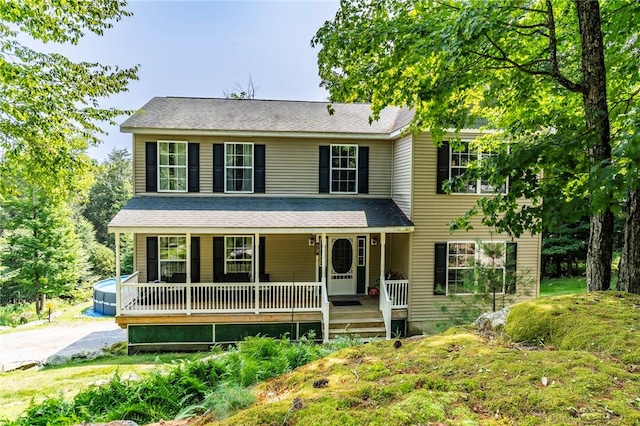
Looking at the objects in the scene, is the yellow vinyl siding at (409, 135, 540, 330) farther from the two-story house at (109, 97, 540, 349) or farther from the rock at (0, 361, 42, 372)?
the rock at (0, 361, 42, 372)

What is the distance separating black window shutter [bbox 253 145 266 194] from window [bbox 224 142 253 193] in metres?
0.13

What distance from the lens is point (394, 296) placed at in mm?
10680

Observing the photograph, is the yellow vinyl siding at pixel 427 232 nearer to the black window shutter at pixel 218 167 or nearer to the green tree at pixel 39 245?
the black window shutter at pixel 218 167

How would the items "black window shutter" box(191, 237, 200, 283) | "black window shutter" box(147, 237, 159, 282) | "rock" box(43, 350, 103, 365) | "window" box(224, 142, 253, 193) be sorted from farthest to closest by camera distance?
"window" box(224, 142, 253, 193), "black window shutter" box(191, 237, 200, 283), "black window shutter" box(147, 237, 159, 282), "rock" box(43, 350, 103, 365)

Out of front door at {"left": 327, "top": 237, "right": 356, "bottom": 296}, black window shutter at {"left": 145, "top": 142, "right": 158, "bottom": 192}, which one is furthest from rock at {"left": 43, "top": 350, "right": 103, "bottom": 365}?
front door at {"left": 327, "top": 237, "right": 356, "bottom": 296}

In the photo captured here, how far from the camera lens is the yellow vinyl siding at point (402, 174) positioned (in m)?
11.0

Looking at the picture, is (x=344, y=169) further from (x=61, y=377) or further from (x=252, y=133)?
(x=61, y=377)

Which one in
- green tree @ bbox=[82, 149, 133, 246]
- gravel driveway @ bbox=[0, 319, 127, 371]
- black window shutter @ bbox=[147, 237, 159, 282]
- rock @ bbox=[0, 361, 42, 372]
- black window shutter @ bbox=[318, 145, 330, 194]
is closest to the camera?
rock @ bbox=[0, 361, 42, 372]

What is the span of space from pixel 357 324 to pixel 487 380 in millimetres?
8280

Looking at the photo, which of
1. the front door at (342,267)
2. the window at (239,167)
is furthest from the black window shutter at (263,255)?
the front door at (342,267)

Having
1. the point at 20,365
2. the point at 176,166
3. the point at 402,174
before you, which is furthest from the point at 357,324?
the point at 20,365

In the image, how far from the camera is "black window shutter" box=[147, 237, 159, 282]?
11.3 metres

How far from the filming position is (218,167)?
38.4 feet

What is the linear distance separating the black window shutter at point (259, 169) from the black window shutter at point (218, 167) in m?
1.02
